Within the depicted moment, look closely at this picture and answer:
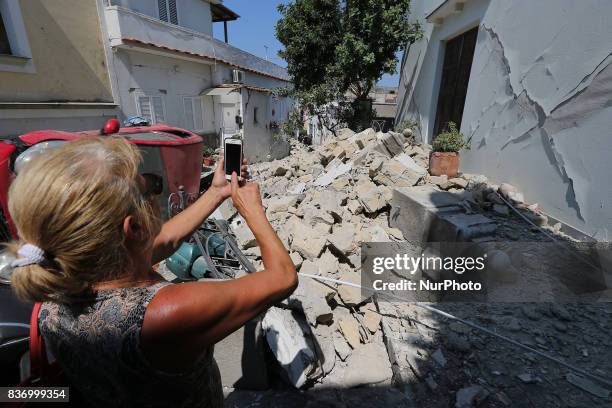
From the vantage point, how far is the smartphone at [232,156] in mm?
1491

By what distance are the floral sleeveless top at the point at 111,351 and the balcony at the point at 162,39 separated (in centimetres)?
836

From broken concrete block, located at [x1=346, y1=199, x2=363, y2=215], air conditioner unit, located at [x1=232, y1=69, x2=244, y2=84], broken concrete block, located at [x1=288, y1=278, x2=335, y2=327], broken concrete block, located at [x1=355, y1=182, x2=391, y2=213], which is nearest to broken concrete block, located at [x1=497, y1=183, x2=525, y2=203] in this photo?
broken concrete block, located at [x1=355, y1=182, x2=391, y2=213]

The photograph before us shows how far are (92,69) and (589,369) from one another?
9.18 meters

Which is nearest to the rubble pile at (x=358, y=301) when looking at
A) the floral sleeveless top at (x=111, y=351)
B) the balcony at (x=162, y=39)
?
the floral sleeveless top at (x=111, y=351)

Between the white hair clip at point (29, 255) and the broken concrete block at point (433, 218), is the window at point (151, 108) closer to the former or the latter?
the broken concrete block at point (433, 218)

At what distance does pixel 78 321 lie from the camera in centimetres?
82

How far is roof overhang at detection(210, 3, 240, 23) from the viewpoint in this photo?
1239 cm

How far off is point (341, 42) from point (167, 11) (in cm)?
534

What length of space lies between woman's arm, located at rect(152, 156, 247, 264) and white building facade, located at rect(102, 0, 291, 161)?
774 cm

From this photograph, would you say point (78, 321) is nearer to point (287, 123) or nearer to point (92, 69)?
point (92, 69)

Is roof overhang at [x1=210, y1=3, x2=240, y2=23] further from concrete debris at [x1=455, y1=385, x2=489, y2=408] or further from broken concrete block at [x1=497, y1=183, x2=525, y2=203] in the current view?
concrete debris at [x1=455, y1=385, x2=489, y2=408]

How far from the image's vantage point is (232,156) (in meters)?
1.51

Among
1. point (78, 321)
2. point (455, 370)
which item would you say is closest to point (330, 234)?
point (455, 370)

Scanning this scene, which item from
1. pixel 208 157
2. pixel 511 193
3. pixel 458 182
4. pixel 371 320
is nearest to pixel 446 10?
pixel 458 182
